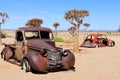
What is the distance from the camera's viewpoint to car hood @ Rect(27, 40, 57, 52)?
37.1ft

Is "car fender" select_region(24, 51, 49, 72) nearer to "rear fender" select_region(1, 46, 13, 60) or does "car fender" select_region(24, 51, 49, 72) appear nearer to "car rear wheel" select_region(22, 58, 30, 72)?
"car rear wheel" select_region(22, 58, 30, 72)

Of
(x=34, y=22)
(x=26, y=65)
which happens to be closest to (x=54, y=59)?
(x=26, y=65)

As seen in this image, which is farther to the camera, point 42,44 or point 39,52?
point 42,44

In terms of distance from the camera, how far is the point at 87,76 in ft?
35.3

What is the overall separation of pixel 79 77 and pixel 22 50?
3.34 meters

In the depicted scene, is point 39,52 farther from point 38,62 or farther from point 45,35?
point 45,35

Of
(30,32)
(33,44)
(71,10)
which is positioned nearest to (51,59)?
(33,44)

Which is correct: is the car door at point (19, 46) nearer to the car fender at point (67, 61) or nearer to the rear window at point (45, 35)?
the rear window at point (45, 35)

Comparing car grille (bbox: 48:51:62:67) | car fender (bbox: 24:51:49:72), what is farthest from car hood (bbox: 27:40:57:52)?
car fender (bbox: 24:51:49:72)

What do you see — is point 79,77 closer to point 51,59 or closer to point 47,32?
point 51,59

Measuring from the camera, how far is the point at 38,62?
10781 mm

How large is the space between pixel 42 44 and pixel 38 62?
111cm

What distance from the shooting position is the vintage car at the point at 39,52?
11.0m

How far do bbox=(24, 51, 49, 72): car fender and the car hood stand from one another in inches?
19.0
